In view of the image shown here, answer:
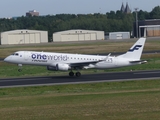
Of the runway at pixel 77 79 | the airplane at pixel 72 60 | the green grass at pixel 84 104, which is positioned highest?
the airplane at pixel 72 60

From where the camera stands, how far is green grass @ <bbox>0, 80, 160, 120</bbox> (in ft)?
81.7

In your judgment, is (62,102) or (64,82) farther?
(64,82)

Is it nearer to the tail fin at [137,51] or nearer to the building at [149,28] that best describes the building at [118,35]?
the building at [149,28]

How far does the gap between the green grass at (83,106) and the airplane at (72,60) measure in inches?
424

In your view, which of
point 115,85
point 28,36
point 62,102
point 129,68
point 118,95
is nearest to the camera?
point 62,102

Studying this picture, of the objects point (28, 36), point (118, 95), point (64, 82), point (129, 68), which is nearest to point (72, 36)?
point (28, 36)

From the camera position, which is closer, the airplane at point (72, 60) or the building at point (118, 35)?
the airplane at point (72, 60)

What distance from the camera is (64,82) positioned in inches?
1855

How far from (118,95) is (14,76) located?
22676 mm

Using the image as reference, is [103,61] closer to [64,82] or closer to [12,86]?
[64,82]

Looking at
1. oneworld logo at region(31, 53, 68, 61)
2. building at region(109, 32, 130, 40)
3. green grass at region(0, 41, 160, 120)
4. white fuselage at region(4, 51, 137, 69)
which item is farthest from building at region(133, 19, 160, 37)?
green grass at region(0, 41, 160, 120)

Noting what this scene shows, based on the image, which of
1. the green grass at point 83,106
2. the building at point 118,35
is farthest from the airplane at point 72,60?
the building at point 118,35

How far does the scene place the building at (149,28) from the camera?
175 metres

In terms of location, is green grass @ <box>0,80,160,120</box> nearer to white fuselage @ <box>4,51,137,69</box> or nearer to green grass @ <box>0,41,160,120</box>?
green grass @ <box>0,41,160,120</box>
